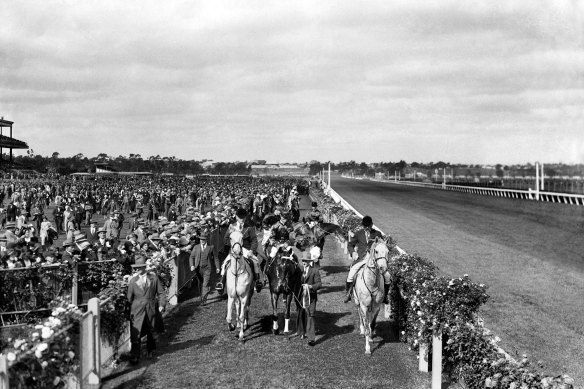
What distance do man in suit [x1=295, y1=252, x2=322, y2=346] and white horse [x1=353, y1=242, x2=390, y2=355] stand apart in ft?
2.47

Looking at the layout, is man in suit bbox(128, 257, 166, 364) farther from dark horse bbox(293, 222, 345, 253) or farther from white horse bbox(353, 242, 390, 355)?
dark horse bbox(293, 222, 345, 253)

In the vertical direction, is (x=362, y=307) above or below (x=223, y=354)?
above

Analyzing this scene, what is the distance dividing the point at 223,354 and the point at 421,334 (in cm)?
309

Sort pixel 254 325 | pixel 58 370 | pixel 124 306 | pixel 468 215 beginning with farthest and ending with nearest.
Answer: pixel 468 215 < pixel 254 325 < pixel 124 306 < pixel 58 370

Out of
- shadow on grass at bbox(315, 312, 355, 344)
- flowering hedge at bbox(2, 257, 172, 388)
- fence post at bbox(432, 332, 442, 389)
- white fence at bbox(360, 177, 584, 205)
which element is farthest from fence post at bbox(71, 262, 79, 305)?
white fence at bbox(360, 177, 584, 205)

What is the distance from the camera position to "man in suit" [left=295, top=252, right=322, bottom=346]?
9.52 m

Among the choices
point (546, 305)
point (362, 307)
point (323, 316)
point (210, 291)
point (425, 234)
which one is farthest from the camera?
point (425, 234)

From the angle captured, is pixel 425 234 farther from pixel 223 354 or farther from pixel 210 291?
pixel 223 354

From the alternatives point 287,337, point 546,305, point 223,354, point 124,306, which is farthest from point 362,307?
point 546,305

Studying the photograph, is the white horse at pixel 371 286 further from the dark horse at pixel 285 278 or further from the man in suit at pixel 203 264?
the man in suit at pixel 203 264

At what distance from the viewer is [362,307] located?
30.3 feet

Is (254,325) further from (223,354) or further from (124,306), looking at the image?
(124,306)

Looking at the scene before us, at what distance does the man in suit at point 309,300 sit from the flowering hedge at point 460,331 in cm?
147

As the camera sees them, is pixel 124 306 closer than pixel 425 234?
Yes
